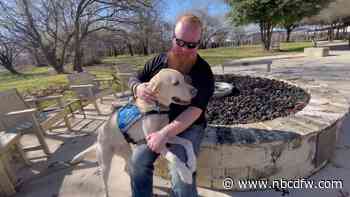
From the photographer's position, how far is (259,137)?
1.74 meters

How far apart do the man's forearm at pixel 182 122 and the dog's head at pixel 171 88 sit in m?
0.09

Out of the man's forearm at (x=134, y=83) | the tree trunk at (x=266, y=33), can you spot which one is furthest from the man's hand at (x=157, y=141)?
the tree trunk at (x=266, y=33)

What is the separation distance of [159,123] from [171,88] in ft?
0.83

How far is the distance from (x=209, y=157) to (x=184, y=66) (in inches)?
29.8

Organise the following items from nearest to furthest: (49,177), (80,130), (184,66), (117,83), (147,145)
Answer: (147,145) → (184,66) → (49,177) → (80,130) → (117,83)

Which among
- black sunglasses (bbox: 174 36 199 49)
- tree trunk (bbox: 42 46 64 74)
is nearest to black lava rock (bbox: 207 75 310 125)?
A: black sunglasses (bbox: 174 36 199 49)

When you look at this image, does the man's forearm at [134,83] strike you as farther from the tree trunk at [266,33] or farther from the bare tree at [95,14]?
the tree trunk at [266,33]

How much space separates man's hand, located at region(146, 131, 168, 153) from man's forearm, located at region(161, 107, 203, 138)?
3 centimetres

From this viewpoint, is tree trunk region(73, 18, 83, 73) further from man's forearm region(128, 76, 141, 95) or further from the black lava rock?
man's forearm region(128, 76, 141, 95)

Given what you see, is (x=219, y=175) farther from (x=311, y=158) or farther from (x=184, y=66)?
(x=184, y=66)

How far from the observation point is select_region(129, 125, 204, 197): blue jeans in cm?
141

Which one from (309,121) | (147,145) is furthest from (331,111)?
(147,145)

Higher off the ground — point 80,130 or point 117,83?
point 117,83

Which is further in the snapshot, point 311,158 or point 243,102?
point 243,102
